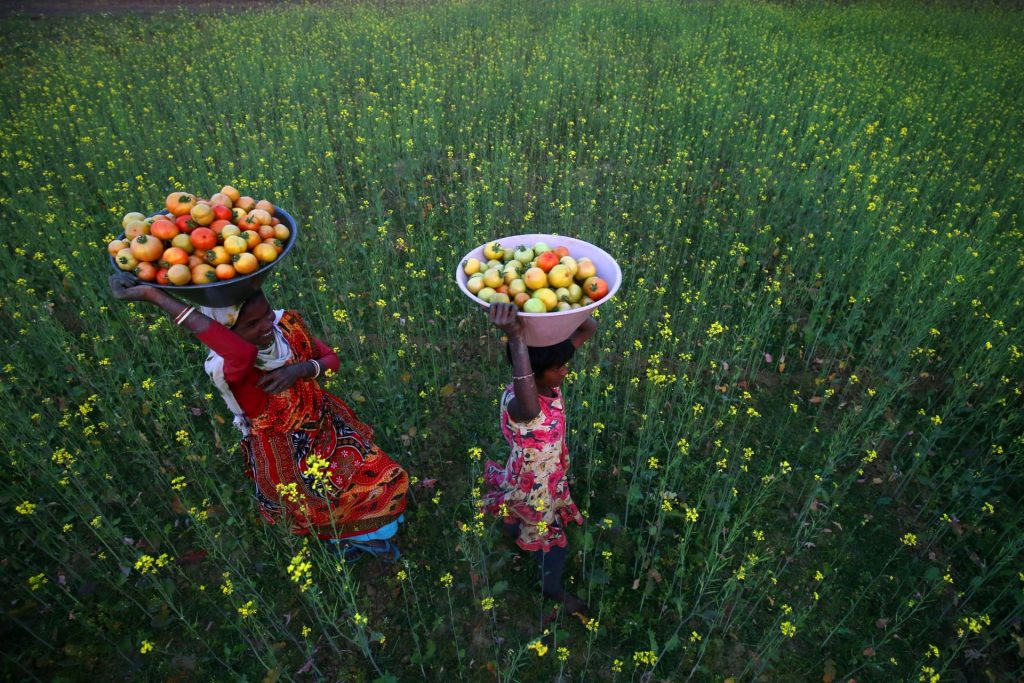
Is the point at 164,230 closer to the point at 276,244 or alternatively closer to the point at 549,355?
the point at 276,244

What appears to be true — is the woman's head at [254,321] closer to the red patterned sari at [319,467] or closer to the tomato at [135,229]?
the red patterned sari at [319,467]

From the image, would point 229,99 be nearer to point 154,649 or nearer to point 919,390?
point 154,649

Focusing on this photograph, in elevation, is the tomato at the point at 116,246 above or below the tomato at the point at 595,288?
above

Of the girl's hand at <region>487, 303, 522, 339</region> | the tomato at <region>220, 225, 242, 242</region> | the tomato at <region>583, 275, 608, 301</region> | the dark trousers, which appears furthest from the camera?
the dark trousers

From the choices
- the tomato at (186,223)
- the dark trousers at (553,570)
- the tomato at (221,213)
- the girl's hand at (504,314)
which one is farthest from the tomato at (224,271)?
the dark trousers at (553,570)

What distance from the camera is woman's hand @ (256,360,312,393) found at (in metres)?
3.08

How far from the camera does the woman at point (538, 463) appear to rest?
292cm

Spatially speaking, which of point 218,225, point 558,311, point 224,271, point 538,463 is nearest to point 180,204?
→ point 218,225

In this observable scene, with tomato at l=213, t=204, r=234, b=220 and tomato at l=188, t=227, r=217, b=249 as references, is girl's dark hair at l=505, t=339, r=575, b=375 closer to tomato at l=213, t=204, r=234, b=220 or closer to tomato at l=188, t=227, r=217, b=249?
tomato at l=188, t=227, r=217, b=249

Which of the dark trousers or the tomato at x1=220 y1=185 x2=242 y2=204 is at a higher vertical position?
the tomato at x1=220 y1=185 x2=242 y2=204

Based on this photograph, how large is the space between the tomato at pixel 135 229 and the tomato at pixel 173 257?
33 cm

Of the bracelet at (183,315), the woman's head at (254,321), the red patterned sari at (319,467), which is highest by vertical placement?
the bracelet at (183,315)

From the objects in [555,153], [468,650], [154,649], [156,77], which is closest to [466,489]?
[468,650]

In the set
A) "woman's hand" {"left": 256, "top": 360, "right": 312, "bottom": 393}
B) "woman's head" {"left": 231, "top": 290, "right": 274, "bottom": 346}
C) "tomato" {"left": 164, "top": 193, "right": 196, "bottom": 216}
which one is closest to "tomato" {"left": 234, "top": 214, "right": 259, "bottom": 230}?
"tomato" {"left": 164, "top": 193, "right": 196, "bottom": 216}
